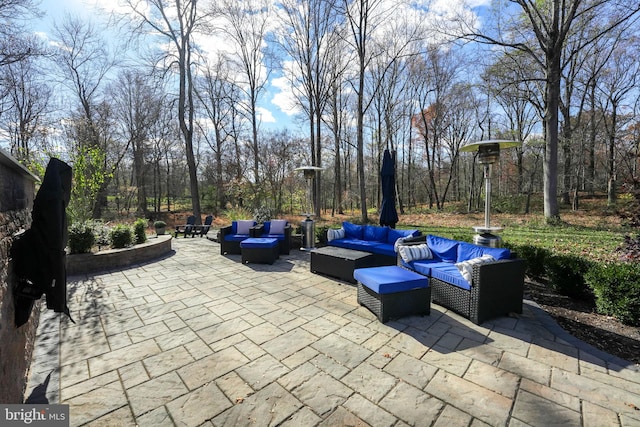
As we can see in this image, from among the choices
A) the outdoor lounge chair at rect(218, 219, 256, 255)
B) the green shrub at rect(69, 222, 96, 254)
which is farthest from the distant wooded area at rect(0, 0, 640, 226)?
the outdoor lounge chair at rect(218, 219, 256, 255)

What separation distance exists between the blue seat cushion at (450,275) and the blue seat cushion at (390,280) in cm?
33

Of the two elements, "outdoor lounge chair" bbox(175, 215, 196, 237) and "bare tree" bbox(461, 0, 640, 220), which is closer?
"bare tree" bbox(461, 0, 640, 220)

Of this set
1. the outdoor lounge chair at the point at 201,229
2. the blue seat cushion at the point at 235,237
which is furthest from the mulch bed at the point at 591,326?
the outdoor lounge chair at the point at 201,229

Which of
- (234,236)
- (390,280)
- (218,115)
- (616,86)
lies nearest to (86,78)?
(218,115)

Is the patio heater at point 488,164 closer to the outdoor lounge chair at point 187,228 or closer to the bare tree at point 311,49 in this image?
the bare tree at point 311,49

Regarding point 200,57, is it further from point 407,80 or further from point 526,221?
point 526,221

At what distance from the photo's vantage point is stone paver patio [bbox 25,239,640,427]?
5.73 ft

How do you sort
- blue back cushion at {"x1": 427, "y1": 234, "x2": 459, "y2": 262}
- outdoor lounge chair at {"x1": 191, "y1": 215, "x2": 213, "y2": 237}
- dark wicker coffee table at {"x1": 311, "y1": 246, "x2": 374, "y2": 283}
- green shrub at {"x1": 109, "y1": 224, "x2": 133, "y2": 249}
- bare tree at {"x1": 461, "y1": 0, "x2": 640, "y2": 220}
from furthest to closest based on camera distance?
outdoor lounge chair at {"x1": 191, "y1": 215, "x2": 213, "y2": 237} → bare tree at {"x1": 461, "y1": 0, "x2": 640, "y2": 220} → green shrub at {"x1": 109, "y1": 224, "x2": 133, "y2": 249} → dark wicker coffee table at {"x1": 311, "y1": 246, "x2": 374, "y2": 283} → blue back cushion at {"x1": 427, "y1": 234, "x2": 459, "y2": 262}

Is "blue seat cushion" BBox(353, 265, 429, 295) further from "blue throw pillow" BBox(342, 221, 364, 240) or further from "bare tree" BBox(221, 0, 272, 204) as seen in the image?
"bare tree" BBox(221, 0, 272, 204)

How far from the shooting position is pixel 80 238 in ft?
16.6

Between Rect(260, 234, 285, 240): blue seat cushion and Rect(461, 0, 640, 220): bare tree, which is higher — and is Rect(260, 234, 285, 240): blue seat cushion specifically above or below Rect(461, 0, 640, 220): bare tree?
below

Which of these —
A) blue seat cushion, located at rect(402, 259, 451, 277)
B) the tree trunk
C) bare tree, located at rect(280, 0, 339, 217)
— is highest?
bare tree, located at rect(280, 0, 339, 217)

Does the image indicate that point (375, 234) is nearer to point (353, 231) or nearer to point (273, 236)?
point (353, 231)

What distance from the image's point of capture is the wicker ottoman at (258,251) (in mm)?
5527
